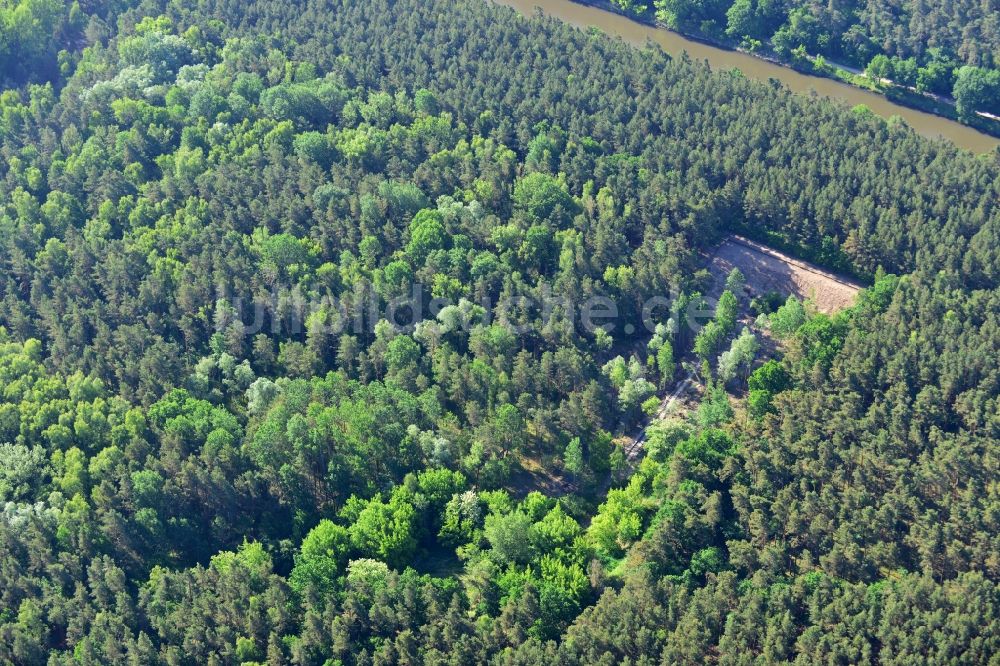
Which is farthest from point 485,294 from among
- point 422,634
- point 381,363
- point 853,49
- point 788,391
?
point 853,49

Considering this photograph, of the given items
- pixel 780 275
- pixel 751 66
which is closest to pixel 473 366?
pixel 780 275

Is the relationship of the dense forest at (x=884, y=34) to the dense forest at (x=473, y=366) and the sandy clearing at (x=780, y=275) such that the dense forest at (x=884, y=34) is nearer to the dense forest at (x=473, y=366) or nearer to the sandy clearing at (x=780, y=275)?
the dense forest at (x=473, y=366)

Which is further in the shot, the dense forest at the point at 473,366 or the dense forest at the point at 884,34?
the dense forest at the point at 884,34

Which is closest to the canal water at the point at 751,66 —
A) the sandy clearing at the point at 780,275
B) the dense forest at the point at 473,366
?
the dense forest at the point at 473,366

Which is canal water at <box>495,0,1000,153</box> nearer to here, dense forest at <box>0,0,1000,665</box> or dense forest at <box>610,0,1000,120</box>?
dense forest at <box>610,0,1000,120</box>

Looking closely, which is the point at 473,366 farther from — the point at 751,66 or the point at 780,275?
the point at 751,66
